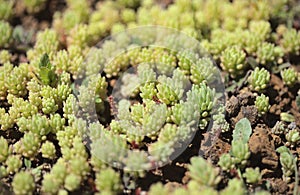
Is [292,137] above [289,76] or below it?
below

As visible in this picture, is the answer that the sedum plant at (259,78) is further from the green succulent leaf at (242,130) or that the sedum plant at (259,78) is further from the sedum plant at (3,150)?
the sedum plant at (3,150)

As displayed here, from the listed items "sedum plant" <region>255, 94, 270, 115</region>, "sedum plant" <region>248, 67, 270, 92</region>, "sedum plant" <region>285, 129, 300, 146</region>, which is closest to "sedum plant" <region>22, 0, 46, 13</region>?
"sedum plant" <region>248, 67, 270, 92</region>

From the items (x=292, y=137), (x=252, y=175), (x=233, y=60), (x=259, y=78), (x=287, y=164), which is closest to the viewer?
(x=252, y=175)

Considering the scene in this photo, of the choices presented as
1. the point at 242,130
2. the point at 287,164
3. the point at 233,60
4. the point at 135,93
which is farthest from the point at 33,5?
the point at 287,164

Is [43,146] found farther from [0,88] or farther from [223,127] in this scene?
[223,127]

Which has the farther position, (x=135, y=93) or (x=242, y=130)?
(x=135, y=93)

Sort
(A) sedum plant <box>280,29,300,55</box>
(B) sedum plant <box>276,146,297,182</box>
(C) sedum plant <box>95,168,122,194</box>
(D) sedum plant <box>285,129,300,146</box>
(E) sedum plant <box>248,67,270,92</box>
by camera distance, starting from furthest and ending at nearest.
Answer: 1. (A) sedum plant <box>280,29,300,55</box>
2. (E) sedum plant <box>248,67,270,92</box>
3. (D) sedum plant <box>285,129,300,146</box>
4. (B) sedum plant <box>276,146,297,182</box>
5. (C) sedum plant <box>95,168,122,194</box>

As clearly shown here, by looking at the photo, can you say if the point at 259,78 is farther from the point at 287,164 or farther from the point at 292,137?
the point at 287,164

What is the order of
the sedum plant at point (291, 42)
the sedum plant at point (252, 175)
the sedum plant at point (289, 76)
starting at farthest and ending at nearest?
the sedum plant at point (291, 42) → the sedum plant at point (289, 76) → the sedum plant at point (252, 175)

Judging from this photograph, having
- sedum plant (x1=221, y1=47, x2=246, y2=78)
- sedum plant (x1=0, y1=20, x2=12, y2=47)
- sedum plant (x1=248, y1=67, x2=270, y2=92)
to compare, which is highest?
sedum plant (x1=0, y1=20, x2=12, y2=47)

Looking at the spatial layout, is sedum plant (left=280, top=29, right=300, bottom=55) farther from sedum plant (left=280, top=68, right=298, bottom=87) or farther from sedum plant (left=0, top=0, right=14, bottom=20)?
sedum plant (left=0, top=0, right=14, bottom=20)

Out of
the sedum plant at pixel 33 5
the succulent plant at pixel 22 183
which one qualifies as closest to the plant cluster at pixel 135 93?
the succulent plant at pixel 22 183

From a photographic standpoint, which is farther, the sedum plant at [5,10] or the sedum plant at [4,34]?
the sedum plant at [5,10]
